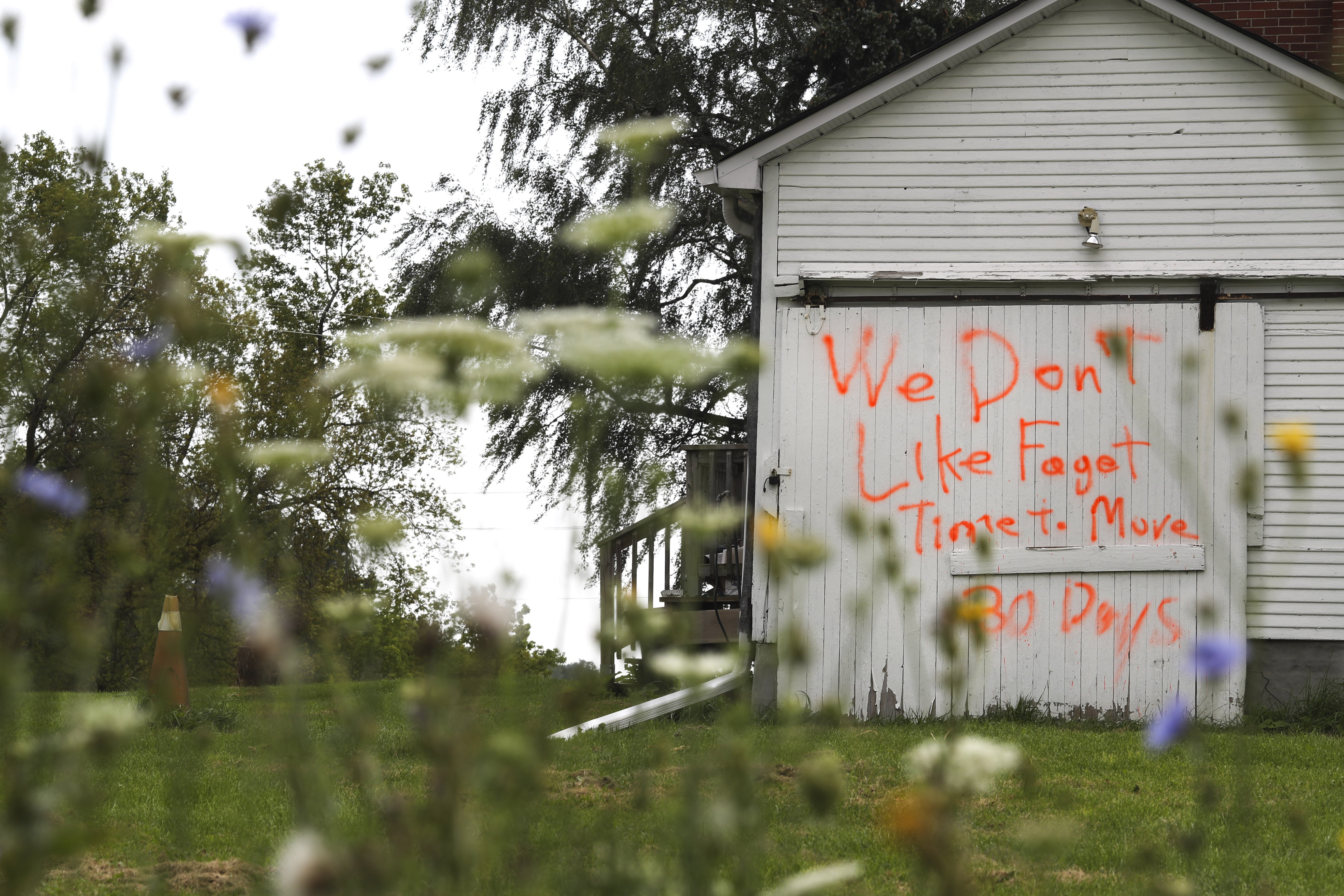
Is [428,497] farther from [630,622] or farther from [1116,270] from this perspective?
[630,622]

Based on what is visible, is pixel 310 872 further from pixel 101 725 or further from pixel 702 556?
pixel 702 556

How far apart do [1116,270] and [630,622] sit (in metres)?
7.06

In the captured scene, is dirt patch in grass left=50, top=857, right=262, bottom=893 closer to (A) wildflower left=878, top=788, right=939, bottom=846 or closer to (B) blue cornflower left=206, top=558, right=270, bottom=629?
(B) blue cornflower left=206, top=558, right=270, bottom=629

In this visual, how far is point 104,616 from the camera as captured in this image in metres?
2.18

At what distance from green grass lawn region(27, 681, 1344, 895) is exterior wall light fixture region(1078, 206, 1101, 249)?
3.23 metres

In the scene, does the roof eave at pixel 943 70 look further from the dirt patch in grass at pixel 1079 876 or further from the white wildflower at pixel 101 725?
the white wildflower at pixel 101 725

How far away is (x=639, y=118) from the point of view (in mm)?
14227

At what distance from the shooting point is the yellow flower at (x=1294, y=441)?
1474 mm

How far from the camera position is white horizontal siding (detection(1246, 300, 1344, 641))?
7664 millimetres

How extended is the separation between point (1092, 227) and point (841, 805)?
4847 mm

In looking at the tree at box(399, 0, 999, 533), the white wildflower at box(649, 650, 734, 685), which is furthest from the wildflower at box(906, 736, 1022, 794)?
the tree at box(399, 0, 999, 533)

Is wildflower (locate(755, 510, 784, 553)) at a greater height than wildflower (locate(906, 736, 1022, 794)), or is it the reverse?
wildflower (locate(755, 510, 784, 553))

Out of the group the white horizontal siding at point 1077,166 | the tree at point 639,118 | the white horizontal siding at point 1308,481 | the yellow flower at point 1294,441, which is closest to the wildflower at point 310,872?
the yellow flower at point 1294,441

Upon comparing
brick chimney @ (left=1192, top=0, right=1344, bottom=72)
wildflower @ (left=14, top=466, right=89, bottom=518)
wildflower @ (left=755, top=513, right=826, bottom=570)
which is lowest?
wildflower @ (left=755, top=513, right=826, bottom=570)
